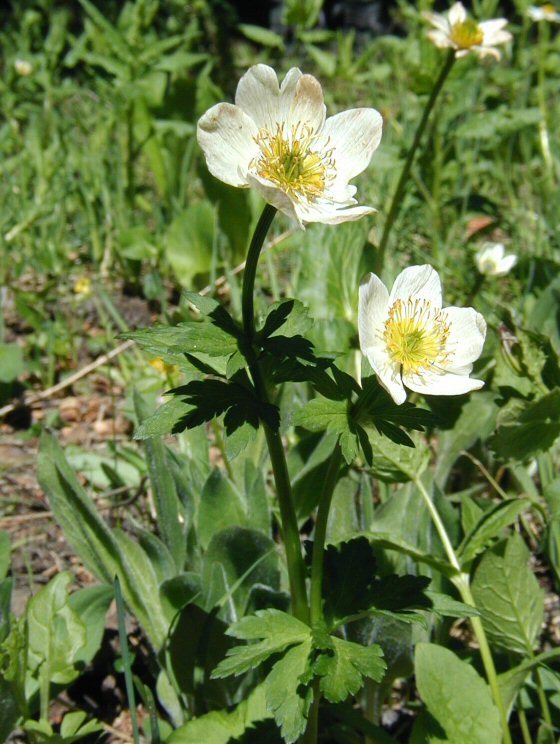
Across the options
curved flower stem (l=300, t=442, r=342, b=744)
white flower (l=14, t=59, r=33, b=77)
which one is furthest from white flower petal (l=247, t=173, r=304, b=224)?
white flower (l=14, t=59, r=33, b=77)

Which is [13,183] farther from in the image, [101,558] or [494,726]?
[494,726]

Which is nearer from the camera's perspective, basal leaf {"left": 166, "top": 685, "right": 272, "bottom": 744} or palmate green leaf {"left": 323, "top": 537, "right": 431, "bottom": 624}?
palmate green leaf {"left": 323, "top": 537, "right": 431, "bottom": 624}

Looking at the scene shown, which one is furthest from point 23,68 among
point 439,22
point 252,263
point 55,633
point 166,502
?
point 252,263

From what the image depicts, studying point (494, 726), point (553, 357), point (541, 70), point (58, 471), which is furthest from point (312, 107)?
point (541, 70)

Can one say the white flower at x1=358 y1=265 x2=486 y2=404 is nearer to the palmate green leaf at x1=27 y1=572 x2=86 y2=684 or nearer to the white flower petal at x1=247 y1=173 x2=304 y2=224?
the white flower petal at x1=247 y1=173 x2=304 y2=224

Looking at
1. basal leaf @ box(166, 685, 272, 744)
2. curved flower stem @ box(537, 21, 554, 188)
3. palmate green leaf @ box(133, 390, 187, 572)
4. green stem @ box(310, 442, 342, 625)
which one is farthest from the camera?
curved flower stem @ box(537, 21, 554, 188)

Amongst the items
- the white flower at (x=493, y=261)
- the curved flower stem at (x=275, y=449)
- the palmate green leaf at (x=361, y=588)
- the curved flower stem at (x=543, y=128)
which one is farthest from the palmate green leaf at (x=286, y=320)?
the curved flower stem at (x=543, y=128)
